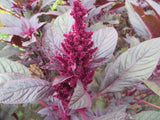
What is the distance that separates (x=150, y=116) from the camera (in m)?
0.60

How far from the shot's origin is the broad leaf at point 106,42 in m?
0.53

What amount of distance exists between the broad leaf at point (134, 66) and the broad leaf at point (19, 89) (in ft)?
0.79

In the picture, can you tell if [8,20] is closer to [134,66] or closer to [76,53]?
[76,53]

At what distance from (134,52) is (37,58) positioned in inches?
26.1

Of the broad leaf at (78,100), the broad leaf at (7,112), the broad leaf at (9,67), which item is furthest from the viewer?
the broad leaf at (7,112)

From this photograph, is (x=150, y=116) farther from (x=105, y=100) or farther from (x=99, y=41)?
(x=105, y=100)

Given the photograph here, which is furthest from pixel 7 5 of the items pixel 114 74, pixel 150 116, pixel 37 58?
pixel 150 116

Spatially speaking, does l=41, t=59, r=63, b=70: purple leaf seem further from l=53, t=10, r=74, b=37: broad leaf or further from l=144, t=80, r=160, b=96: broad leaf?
l=144, t=80, r=160, b=96: broad leaf

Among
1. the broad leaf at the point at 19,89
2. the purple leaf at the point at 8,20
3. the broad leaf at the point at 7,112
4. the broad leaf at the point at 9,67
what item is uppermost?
the purple leaf at the point at 8,20

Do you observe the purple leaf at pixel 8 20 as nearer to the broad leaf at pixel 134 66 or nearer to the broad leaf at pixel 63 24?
the broad leaf at pixel 63 24

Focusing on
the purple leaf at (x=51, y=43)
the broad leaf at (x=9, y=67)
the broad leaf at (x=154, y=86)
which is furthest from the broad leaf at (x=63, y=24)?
the broad leaf at (x=154, y=86)

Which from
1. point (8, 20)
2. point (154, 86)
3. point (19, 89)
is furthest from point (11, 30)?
point (154, 86)

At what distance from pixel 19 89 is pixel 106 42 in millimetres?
329

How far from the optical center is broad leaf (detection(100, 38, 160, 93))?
447mm
